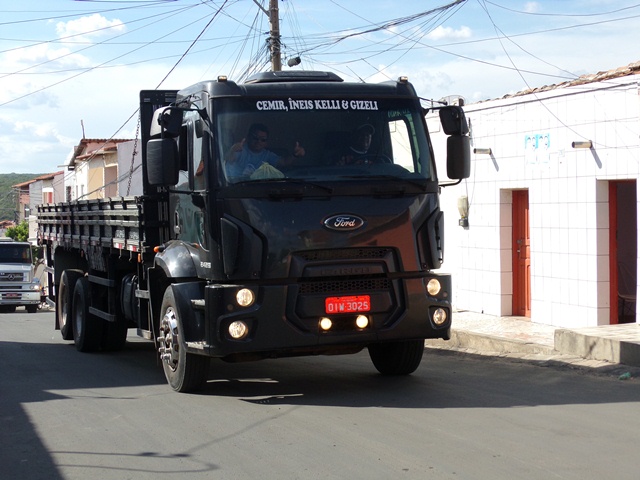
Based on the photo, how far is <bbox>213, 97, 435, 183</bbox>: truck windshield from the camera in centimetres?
845

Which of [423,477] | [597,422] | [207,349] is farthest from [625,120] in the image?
[423,477]

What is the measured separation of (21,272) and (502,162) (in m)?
21.0

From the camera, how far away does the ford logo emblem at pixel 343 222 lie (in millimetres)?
8344

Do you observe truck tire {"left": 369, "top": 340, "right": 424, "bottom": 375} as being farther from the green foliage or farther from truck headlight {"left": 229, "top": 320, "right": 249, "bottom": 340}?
the green foliage

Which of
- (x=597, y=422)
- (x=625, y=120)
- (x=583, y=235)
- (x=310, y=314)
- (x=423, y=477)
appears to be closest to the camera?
(x=423, y=477)

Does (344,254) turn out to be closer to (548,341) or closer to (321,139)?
(321,139)

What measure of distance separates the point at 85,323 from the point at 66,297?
1.42 metres

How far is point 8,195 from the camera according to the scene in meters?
130

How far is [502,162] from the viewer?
15.5 m

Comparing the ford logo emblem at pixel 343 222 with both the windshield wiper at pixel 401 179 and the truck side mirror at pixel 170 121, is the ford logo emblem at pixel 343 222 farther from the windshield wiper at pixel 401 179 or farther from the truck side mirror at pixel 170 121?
the truck side mirror at pixel 170 121

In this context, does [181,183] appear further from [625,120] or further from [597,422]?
[625,120]

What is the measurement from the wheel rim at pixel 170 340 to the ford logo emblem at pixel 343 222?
1.81 meters

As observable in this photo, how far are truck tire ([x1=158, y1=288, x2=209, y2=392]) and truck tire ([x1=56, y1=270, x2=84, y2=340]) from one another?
5120mm

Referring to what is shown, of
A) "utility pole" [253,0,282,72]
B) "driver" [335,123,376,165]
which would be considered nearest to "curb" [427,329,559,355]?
"driver" [335,123,376,165]
